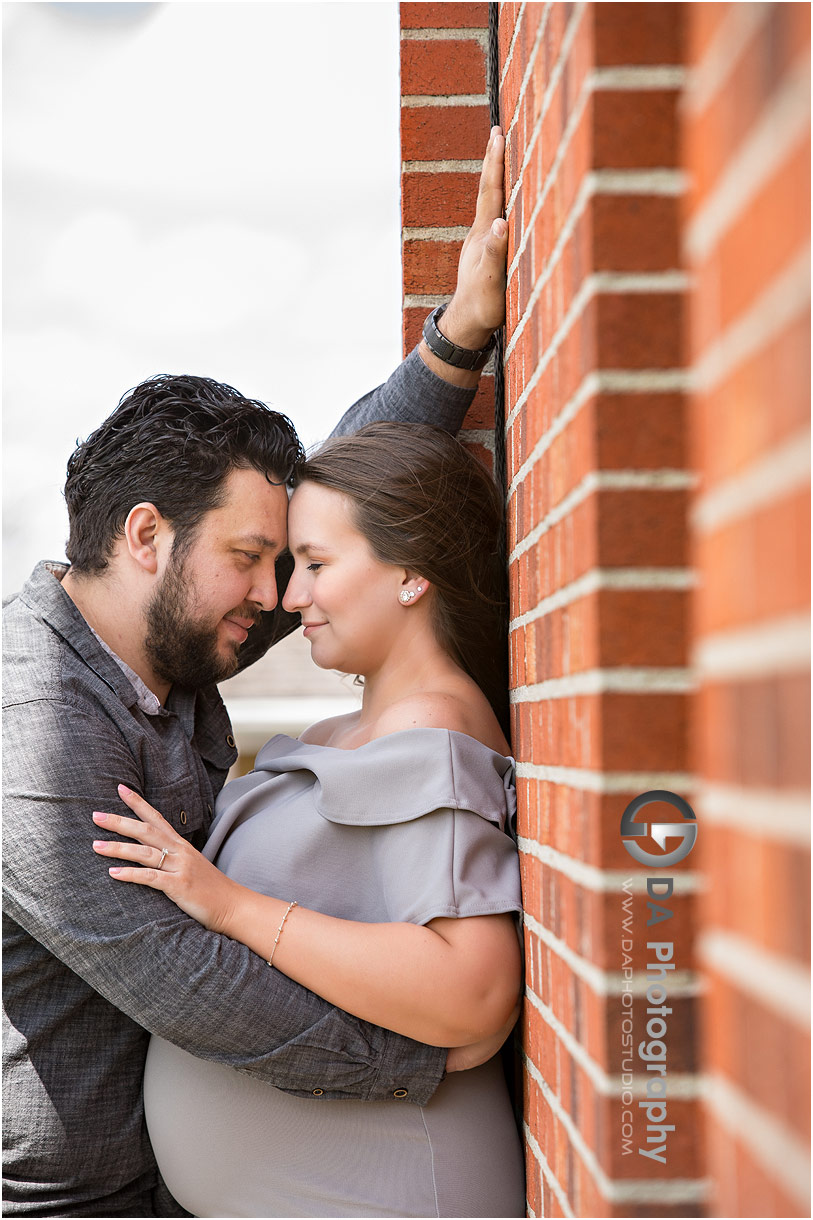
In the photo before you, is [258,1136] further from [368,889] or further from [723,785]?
[723,785]

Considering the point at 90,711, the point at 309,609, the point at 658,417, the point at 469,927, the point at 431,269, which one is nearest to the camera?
the point at 658,417

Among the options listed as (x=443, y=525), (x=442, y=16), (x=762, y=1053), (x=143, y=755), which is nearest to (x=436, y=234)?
(x=442, y=16)

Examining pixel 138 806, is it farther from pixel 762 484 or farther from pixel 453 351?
pixel 762 484

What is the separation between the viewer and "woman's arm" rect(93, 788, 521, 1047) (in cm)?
162

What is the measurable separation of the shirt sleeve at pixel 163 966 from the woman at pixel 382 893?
0.04 metres

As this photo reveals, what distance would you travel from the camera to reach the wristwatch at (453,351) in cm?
221

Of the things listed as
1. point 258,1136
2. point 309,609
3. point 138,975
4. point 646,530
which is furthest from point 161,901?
point 646,530

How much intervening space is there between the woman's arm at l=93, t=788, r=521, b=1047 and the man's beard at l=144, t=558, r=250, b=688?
21.2 inches

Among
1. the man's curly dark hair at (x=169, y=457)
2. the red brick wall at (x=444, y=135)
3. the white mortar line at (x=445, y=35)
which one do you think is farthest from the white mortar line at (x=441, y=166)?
the man's curly dark hair at (x=169, y=457)

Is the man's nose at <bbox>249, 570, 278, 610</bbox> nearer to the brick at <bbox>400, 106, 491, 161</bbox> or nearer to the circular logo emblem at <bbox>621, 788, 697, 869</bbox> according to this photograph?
the brick at <bbox>400, 106, 491, 161</bbox>

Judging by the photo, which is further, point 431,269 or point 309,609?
point 431,269

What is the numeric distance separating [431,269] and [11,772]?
1531 millimetres

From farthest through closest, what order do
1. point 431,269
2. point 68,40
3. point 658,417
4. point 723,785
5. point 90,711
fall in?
point 68,40, point 431,269, point 90,711, point 658,417, point 723,785

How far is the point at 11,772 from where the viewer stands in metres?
1.77
